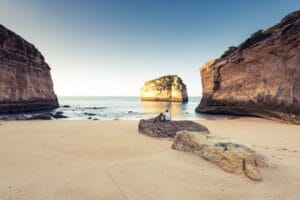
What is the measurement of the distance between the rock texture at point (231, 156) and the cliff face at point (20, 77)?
30.4 metres

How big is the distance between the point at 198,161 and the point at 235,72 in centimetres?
2208

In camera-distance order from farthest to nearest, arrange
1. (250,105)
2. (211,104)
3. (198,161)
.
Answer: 1. (211,104)
2. (250,105)
3. (198,161)

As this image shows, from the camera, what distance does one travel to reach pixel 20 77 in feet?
101

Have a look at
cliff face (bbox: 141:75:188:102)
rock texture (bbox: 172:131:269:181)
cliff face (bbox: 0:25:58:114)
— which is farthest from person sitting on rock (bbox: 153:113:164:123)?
cliff face (bbox: 141:75:188:102)

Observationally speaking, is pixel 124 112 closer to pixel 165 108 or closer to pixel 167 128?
→ pixel 165 108

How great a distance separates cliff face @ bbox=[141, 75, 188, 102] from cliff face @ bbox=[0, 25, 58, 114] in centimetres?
5934

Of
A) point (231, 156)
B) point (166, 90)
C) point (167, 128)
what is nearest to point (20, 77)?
point (167, 128)

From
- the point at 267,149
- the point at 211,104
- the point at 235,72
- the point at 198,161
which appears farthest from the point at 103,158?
the point at 211,104

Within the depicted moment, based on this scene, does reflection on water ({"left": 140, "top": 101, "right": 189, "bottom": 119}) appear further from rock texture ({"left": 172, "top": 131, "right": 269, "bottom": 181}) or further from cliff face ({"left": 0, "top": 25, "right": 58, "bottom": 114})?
cliff face ({"left": 0, "top": 25, "right": 58, "bottom": 114})

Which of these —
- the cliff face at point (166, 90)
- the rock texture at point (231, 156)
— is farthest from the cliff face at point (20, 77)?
the cliff face at point (166, 90)

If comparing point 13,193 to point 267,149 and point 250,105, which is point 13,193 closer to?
point 267,149

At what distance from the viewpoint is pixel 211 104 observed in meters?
28.8

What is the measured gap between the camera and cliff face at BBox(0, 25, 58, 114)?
1050 inches

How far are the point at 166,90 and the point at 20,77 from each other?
69.9m
